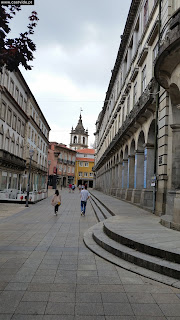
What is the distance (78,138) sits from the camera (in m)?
107

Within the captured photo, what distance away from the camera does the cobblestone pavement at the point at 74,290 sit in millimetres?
3465

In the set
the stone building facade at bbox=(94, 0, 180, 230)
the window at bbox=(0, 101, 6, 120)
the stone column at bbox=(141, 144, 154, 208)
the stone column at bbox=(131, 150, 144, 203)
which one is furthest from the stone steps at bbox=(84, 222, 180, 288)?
the window at bbox=(0, 101, 6, 120)

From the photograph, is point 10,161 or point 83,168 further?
point 83,168

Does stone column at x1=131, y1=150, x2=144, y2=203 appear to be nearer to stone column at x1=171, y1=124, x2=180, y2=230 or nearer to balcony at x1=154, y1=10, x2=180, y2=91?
stone column at x1=171, y1=124, x2=180, y2=230

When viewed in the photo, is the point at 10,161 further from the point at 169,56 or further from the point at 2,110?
the point at 169,56

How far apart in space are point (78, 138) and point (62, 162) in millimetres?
24497

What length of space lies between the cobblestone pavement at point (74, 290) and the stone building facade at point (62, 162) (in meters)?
70.9

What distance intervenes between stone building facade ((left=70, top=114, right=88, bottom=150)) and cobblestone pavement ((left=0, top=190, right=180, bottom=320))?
9966 cm

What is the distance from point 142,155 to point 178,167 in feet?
23.8

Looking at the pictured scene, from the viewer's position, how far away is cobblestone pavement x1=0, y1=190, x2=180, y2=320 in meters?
3.46

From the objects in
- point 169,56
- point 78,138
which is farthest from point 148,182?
point 78,138

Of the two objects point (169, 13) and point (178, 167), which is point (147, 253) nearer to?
point (178, 167)

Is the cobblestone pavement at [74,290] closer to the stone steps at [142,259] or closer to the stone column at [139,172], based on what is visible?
→ the stone steps at [142,259]

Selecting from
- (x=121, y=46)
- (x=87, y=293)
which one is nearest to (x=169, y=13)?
(x=87, y=293)
